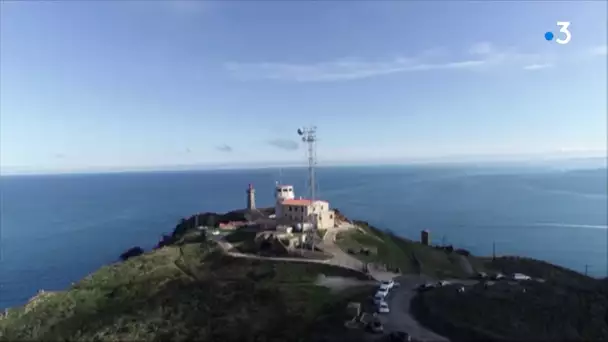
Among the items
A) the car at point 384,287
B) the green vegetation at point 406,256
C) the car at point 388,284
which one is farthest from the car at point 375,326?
the green vegetation at point 406,256

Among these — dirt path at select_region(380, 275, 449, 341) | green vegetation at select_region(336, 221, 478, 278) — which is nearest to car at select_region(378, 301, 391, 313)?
dirt path at select_region(380, 275, 449, 341)

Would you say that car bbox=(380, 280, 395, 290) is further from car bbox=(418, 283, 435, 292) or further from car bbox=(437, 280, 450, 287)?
car bbox=(437, 280, 450, 287)

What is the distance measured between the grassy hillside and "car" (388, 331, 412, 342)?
3851 millimetres

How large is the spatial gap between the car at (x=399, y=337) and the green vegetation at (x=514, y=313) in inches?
124

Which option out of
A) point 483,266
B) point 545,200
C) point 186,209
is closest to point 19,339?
point 483,266

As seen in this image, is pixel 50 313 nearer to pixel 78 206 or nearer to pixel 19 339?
pixel 19 339

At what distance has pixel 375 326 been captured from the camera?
→ 31.3 m

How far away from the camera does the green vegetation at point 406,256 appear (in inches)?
2046

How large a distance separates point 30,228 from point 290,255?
381 ft

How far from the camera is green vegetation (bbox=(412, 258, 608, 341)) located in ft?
103

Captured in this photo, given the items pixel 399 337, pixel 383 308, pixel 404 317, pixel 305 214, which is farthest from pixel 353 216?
pixel 399 337

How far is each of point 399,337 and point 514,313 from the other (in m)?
10.7

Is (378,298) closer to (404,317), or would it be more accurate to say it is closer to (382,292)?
(382,292)

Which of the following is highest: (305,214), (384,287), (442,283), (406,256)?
(305,214)
